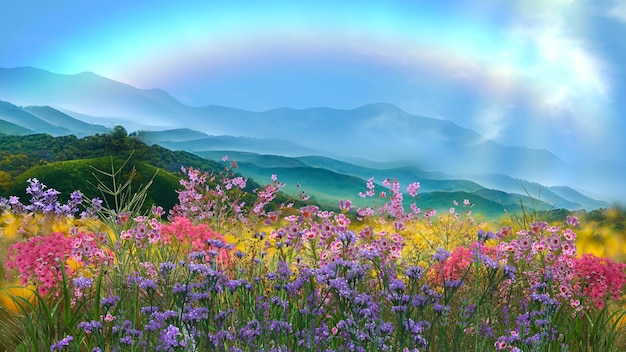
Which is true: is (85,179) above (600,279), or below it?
below

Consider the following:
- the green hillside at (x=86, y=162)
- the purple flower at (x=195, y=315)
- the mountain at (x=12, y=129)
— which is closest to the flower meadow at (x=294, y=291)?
the purple flower at (x=195, y=315)

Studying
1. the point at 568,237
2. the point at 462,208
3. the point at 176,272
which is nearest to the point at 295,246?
the point at 176,272

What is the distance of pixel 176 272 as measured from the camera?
5223mm

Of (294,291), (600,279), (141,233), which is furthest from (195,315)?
(600,279)

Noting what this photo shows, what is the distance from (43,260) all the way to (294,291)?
2716 millimetres

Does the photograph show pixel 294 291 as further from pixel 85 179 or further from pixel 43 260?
pixel 85 179

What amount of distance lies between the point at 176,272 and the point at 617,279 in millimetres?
3681

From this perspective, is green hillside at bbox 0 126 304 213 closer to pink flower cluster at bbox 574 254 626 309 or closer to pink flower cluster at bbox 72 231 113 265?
pink flower cluster at bbox 72 231 113 265

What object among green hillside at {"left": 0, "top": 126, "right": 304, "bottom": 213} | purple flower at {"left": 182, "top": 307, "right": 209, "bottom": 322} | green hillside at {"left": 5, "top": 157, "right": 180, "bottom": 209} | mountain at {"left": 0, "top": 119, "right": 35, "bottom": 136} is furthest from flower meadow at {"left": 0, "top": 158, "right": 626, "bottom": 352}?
mountain at {"left": 0, "top": 119, "right": 35, "bottom": 136}

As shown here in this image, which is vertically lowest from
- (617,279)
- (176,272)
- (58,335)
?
(58,335)

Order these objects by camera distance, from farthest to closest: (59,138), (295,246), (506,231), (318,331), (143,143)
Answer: (59,138) → (143,143) → (506,231) → (295,246) → (318,331)

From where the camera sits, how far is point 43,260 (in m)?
5.17

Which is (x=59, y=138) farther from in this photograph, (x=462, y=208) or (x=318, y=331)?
(x=318, y=331)

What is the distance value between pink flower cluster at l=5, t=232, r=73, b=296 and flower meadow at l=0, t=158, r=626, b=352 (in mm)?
11
